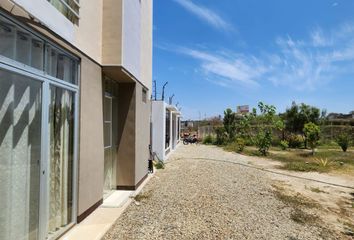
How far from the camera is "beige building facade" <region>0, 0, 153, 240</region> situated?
11.0 ft

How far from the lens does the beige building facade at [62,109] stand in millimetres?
3344

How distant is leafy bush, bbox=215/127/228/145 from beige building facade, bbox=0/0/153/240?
21.9 meters

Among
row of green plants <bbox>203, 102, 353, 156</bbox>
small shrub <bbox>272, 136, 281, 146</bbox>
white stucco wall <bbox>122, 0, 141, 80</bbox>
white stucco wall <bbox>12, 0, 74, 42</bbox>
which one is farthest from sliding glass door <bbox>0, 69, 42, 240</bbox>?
small shrub <bbox>272, 136, 281, 146</bbox>

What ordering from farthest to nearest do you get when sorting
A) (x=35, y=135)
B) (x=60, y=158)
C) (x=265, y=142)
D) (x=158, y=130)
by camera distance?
(x=265, y=142) → (x=158, y=130) → (x=60, y=158) → (x=35, y=135)

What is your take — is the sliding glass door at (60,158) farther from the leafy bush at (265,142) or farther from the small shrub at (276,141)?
the small shrub at (276,141)

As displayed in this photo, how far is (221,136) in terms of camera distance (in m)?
29.5

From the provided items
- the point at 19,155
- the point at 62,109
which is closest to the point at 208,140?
the point at 62,109

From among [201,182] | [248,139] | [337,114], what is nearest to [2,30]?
[201,182]

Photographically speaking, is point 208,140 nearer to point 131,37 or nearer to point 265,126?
point 265,126

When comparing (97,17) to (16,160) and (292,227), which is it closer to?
(16,160)

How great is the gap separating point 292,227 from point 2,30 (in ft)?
17.6

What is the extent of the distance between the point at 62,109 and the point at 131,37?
3.12 meters

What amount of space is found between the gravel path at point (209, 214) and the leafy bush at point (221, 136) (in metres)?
19.4

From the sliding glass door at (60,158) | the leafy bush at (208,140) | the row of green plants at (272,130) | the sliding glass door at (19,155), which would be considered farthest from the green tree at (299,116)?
the sliding glass door at (19,155)
